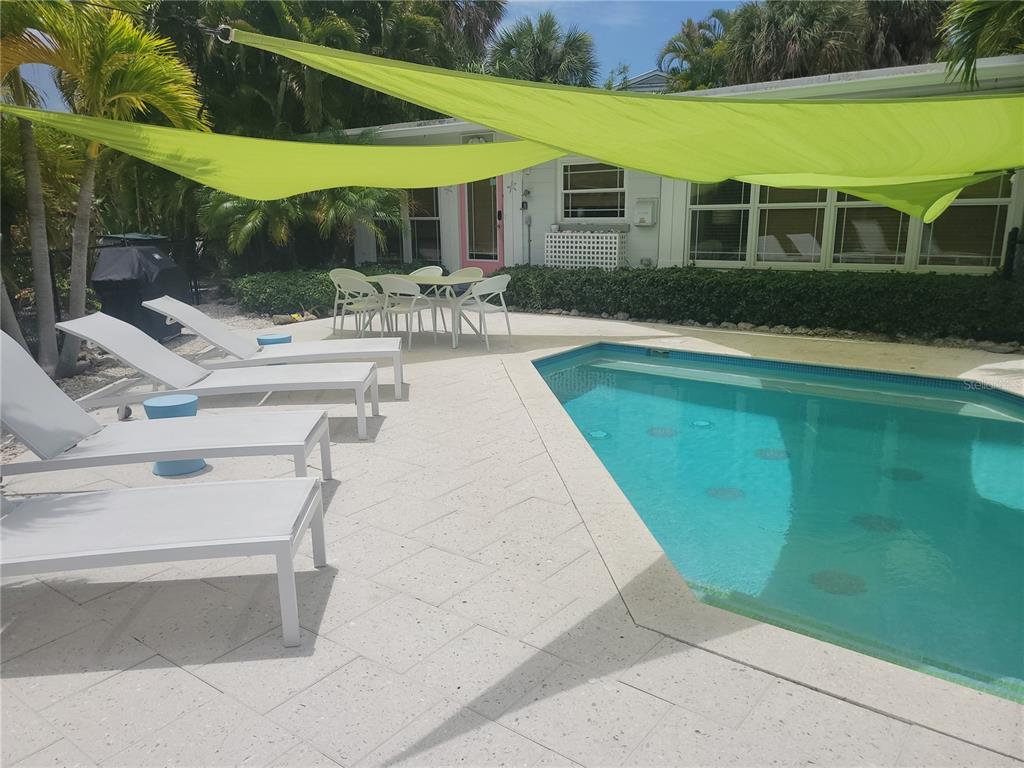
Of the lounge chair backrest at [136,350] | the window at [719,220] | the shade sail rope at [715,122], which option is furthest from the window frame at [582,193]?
the lounge chair backrest at [136,350]

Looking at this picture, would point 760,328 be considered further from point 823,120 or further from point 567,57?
point 567,57

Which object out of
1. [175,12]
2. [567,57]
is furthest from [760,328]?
[567,57]

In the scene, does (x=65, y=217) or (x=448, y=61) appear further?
(x=448, y=61)

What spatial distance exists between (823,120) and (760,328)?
6.67 meters

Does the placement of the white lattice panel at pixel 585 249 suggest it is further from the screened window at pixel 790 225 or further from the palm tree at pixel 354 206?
the palm tree at pixel 354 206

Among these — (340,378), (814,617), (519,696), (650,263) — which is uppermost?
(650,263)

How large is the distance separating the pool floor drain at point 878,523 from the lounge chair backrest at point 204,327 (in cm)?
476

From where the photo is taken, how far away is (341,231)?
12.9m

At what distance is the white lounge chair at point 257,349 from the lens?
5.64 metres

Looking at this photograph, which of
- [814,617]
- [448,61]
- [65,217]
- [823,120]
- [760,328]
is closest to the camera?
Answer: [823,120]

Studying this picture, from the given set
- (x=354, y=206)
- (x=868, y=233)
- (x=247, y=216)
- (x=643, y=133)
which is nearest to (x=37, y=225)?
(x=247, y=216)

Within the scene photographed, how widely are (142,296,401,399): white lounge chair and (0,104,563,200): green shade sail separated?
116 cm

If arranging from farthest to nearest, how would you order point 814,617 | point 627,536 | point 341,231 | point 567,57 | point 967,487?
point 567,57 → point 341,231 → point 967,487 → point 627,536 → point 814,617

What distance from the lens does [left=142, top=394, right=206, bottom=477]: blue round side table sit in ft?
13.6
